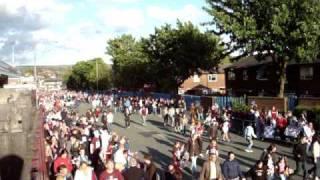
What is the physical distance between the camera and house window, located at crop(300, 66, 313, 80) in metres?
49.3

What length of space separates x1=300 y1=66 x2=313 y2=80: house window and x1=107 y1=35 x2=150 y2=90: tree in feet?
79.0

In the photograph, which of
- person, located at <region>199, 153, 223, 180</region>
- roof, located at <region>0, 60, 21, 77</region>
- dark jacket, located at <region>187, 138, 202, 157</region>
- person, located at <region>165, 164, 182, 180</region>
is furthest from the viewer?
dark jacket, located at <region>187, 138, 202, 157</region>

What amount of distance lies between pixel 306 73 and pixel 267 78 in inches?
256

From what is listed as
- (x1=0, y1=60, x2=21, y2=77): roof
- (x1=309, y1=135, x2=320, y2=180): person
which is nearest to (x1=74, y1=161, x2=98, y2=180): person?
(x1=0, y1=60, x2=21, y2=77): roof

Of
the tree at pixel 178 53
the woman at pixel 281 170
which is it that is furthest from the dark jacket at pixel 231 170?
the tree at pixel 178 53

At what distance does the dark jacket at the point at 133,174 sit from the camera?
13.3 metres

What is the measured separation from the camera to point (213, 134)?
27.6 m

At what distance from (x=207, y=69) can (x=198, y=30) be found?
533 centimetres

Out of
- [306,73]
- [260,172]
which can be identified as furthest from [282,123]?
[306,73]

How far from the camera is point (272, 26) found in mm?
37844

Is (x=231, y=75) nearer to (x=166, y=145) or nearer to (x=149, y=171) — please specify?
(x=166, y=145)

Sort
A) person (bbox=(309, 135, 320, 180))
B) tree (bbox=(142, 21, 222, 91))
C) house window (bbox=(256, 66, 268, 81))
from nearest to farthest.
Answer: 1. person (bbox=(309, 135, 320, 180))
2. house window (bbox=(256, 66, 268, 81))
3. tree (bbox=(142, 21, 222, 91))

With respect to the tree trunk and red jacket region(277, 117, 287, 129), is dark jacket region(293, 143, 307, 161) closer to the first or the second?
red jacket region(277, 117, 287, 129)

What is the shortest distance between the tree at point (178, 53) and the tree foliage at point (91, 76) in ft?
161
